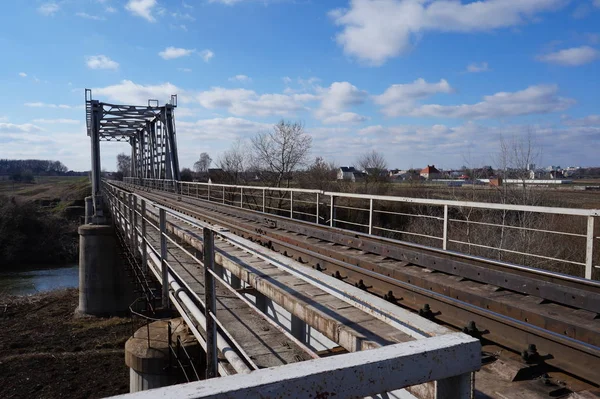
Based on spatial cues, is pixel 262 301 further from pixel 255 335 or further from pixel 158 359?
pixel 158 359

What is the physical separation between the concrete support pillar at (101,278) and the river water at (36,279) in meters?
11.1

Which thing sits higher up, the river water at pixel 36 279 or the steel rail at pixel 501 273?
the steel rail at pixel 501 273

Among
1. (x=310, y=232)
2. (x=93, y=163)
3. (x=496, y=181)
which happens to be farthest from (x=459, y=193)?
(x=93, y=163)

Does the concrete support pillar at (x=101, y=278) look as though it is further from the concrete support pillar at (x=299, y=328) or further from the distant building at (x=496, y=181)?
the distant building at (x=496, y=181)

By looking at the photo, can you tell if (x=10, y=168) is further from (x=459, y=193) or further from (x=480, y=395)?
(x=480, y=395)

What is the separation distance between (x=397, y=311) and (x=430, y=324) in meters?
0.17

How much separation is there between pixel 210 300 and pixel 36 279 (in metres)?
38.6

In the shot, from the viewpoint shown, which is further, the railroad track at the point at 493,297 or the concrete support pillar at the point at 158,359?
the concrete support pillar at the point at 158,359

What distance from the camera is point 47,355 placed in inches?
575

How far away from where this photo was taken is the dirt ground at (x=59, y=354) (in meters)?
12.2

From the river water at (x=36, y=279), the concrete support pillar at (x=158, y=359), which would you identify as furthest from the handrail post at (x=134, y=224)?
the river water at (x=36, y=279)

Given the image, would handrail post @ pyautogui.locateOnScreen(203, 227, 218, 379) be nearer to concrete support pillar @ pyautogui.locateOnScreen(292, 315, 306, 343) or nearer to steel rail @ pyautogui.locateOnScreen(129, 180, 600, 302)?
concrete support pillar @ pyautogui.locateOnScreen(292, 315, 306, 343)

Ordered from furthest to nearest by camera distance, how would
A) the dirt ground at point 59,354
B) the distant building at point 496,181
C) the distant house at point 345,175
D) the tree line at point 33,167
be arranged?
the tree line at point 33,167 < the distant house at point 345,175 < the distant building at point 496,181 < the dirt ground at point 59,354

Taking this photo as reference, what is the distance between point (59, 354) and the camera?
14.8m
